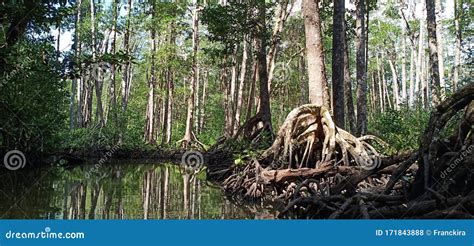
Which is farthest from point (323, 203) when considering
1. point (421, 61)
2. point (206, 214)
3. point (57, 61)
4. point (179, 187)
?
point (421, 61)

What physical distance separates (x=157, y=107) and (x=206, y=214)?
35.0m

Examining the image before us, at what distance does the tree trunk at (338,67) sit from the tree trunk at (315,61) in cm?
92

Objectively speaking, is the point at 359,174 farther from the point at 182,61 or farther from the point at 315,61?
the point at 182,61

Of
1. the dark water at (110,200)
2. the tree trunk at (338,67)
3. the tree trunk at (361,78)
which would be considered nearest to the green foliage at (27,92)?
the dark water at (110,200)

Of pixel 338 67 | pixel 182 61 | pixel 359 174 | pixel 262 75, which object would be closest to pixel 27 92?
pixel 262 75

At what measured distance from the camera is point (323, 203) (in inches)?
187

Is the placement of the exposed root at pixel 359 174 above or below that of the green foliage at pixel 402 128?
below

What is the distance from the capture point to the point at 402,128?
13141 millimetres

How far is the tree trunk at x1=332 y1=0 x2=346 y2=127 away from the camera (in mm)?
9242

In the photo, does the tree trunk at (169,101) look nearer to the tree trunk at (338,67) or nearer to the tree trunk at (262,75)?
the tree trunk at (262,75)

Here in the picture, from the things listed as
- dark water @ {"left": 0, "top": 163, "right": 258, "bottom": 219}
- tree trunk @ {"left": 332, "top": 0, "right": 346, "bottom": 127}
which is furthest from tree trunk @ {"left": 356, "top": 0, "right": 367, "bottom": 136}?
dark water @ {"left": 0, "top": 163, "right": 258, "bottom": 219}

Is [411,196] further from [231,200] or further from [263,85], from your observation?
[263,85]

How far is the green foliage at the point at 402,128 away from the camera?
10008 mm

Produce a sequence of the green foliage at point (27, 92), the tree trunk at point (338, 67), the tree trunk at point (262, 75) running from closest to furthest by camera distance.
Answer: the green foliage at point (27, 92), the tree trunk at point (338, 67), the tree trunk at point (262, 75)
